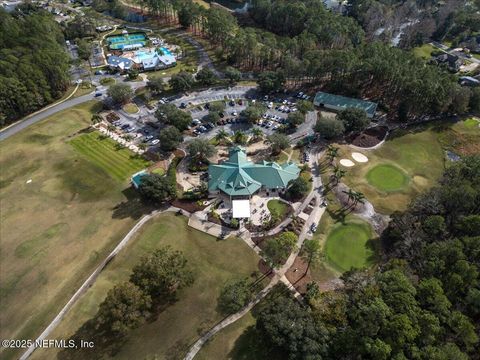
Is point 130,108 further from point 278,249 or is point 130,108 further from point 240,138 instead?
point 278,249

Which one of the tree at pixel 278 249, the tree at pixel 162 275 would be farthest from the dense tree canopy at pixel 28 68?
the tree at pixel 278 249

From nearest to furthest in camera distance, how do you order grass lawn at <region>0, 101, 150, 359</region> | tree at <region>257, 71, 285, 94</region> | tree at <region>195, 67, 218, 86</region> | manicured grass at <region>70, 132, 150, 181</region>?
grass lawn at <region>0, 101, 150, 359</region>, manicured grass at <region>70, 132, 150, 181</region>, tree at <region>257, 71, 285, 94</region>, tree at <region>195, 67, 218, 86</region>

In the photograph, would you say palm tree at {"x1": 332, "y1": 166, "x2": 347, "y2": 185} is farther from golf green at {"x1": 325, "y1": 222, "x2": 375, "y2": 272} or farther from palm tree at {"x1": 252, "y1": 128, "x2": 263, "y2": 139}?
palm tree at {"x1": 252, "y1": 128, "x2": 263, "y2": 139}

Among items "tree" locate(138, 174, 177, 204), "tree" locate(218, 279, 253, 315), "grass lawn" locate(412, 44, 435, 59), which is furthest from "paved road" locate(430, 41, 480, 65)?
"tree" locate(218, 279, 253, 315)

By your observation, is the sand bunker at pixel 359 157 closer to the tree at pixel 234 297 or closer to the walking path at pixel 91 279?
the walking path at pixel 91 279

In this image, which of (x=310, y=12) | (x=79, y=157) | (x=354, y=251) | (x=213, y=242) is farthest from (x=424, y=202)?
(x=310, y=12)

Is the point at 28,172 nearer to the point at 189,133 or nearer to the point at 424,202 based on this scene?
the point at 189,133

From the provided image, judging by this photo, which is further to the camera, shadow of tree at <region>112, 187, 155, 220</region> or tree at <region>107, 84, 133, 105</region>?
tree at <region>107, 84, 133, 105</region>
